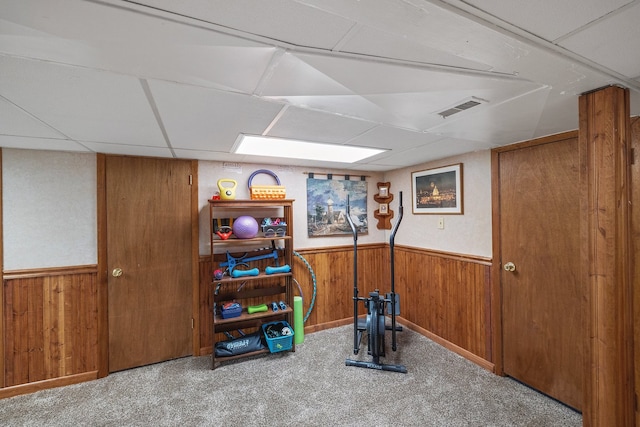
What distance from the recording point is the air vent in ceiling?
1452mm

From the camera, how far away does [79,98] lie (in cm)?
136

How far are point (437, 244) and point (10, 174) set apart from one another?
14.0 feet

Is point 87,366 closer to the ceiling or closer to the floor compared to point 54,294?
closer to the floor

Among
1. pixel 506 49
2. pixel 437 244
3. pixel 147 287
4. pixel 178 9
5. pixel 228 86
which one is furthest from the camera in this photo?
pixel 437 244

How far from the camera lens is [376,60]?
1.06 metres

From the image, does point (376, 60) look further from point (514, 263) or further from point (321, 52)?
point (514, 263)

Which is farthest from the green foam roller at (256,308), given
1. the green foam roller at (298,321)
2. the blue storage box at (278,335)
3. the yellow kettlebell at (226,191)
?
the yellow kettlebell at (226,191)

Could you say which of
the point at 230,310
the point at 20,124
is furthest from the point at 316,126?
the point at 230,310

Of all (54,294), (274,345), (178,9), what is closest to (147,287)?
(54,294)

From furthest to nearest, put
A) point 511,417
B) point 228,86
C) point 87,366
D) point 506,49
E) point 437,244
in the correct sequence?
point 437,244 → point 87,366 → point 511,417 → point 228,86 → point 506,49

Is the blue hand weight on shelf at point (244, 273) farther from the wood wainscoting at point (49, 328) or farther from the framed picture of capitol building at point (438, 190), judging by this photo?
the framed picture of capitol building at point (438, 190)

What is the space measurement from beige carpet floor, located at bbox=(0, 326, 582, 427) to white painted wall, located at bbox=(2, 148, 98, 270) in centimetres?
121

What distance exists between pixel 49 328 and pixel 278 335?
6.95 feet

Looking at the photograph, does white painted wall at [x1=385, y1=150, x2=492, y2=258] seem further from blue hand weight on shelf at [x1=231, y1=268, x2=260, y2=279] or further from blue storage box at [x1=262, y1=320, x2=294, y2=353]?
blue hand weight on shelf at [x1=231, y1=268, x2=260, y2=279]
